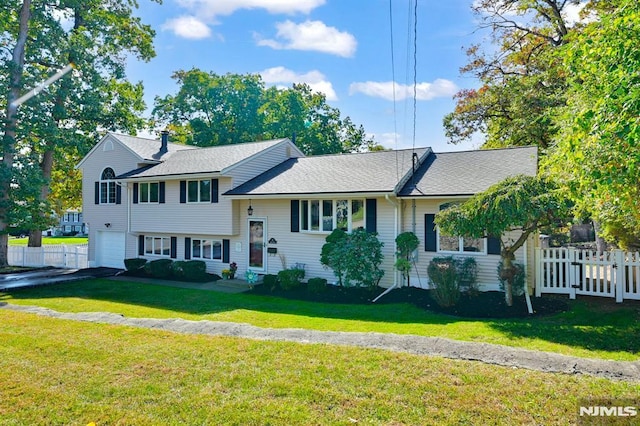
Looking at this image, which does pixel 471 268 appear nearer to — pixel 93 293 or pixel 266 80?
pixel 93 293

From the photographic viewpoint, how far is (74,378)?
5477mm

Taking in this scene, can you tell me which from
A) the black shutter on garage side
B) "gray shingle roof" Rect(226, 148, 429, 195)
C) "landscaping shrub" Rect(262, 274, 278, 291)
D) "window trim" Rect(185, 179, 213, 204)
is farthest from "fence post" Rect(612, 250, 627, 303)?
"window trim" Rect(185, 179, 213, 204)

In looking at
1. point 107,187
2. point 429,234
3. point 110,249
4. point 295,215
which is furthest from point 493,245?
point 107,187

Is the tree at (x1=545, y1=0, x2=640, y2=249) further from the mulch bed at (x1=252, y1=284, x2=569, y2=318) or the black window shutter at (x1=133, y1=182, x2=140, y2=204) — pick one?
the black window shutter at (x1=133, y1=182, x2=140, y2=204)

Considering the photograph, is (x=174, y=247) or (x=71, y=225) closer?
(x=174, y=247)

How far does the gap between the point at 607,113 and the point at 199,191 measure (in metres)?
15.4

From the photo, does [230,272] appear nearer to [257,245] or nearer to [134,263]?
[257,245]

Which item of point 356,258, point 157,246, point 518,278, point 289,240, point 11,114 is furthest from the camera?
point 11,114

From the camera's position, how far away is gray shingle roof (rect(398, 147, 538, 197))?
12.9m

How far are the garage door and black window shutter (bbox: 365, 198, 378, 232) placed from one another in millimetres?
13897

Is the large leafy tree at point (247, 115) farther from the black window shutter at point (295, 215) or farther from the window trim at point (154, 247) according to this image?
the black window shutter at point (295, 215)

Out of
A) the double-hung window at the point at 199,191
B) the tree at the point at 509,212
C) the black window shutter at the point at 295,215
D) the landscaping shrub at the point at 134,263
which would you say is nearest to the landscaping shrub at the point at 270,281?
the black window shutter at the point at 295,215

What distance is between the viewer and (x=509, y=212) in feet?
31.4

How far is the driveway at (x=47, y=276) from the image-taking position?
16328mm
